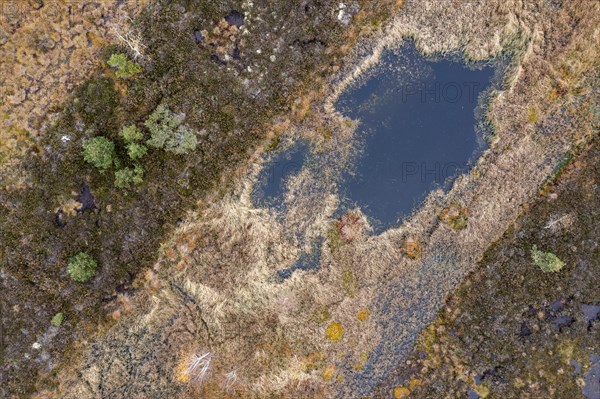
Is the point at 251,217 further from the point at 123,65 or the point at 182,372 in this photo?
the point at 123,65

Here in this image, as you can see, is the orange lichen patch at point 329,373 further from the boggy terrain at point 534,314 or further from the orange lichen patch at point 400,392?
the orange lichen patch at point 400,392

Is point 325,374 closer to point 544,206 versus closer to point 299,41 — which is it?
point 544,206

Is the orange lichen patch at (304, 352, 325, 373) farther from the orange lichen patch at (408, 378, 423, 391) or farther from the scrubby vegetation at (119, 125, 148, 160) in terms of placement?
the scrubby vegetation at (119, 125, 148, 160)

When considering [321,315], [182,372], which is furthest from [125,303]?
[321,315]

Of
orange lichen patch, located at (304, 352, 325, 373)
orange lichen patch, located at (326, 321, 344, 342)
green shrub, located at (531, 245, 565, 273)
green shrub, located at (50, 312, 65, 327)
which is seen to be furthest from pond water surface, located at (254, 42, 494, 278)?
green shrub, located at (50, 312, 65, 327)

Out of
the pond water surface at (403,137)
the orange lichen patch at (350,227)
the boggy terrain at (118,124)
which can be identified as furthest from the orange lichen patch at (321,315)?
the boggy terrain at (118,124)
